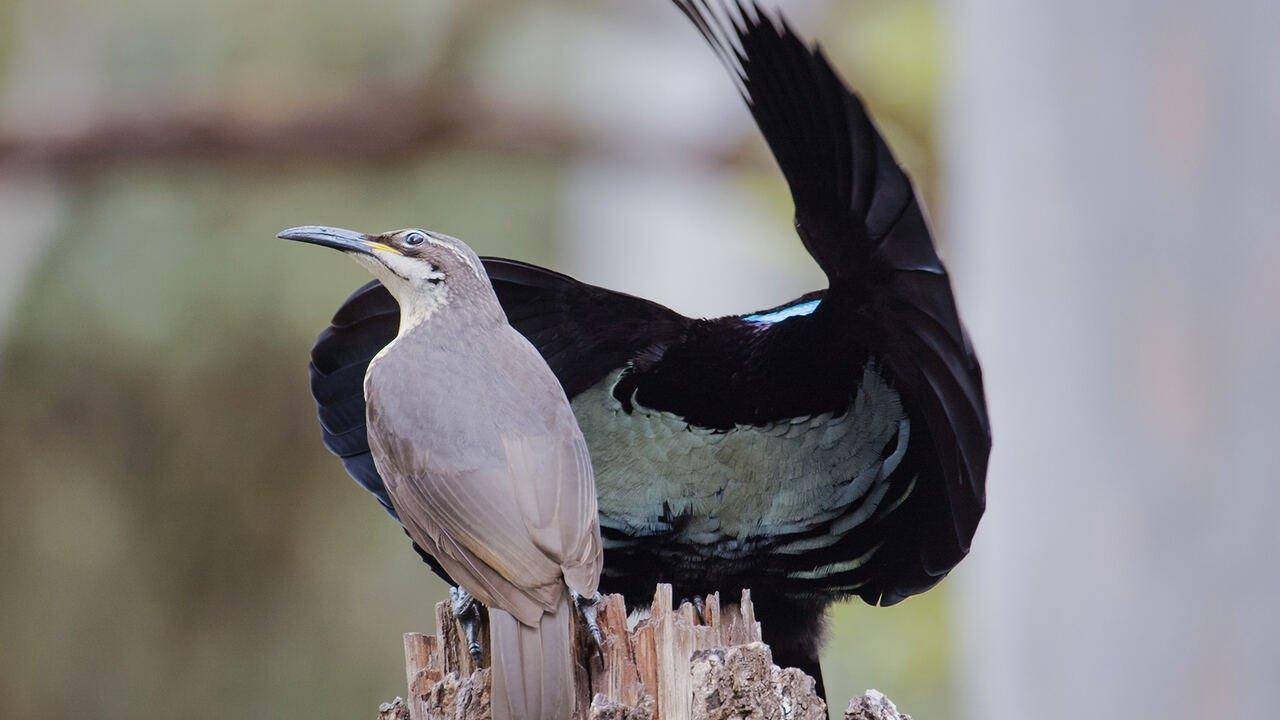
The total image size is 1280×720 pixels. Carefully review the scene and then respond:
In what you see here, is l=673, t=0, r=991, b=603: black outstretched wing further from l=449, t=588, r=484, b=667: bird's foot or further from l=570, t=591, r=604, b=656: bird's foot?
l=449, t=588, r=484, b=667: bird's foot

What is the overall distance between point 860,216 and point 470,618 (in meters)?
0.85

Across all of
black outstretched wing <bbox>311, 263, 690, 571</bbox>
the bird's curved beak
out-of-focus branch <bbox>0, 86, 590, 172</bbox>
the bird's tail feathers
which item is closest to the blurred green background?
out-of-focus branch <bbox>0, 86, 590, 172</bbox>

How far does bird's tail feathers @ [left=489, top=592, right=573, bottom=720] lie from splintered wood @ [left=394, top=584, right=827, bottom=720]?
0.08 metres

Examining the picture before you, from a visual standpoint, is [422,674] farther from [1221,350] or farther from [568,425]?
[1221,350]

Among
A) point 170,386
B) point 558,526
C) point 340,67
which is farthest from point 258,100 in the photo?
point 558,526

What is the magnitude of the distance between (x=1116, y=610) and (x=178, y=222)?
5.20 meters

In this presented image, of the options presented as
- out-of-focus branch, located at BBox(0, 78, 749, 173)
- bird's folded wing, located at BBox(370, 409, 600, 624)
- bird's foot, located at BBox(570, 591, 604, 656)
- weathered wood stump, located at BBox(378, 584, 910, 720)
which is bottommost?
weathered wood stump, located at BBox(378, 584, 910, 720)

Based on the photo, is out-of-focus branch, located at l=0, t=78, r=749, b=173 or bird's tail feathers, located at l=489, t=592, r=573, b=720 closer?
bird's tail feathers, located at l=489, t=592, r=573, b=720

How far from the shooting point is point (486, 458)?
2.05m

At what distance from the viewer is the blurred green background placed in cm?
677

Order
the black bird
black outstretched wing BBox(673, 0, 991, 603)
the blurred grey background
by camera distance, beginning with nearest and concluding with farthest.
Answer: black outstretched wing BBox(673, 0, 991, 603)
the black bird
the blurred grey background

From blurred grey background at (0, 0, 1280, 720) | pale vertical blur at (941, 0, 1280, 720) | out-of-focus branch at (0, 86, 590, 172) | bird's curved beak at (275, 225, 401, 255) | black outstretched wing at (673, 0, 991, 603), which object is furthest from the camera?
out-of-focus branch at (0, 86, 590, 172)

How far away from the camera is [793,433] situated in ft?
7.98

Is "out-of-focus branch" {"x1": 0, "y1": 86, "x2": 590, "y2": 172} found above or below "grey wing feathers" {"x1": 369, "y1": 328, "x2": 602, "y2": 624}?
above
